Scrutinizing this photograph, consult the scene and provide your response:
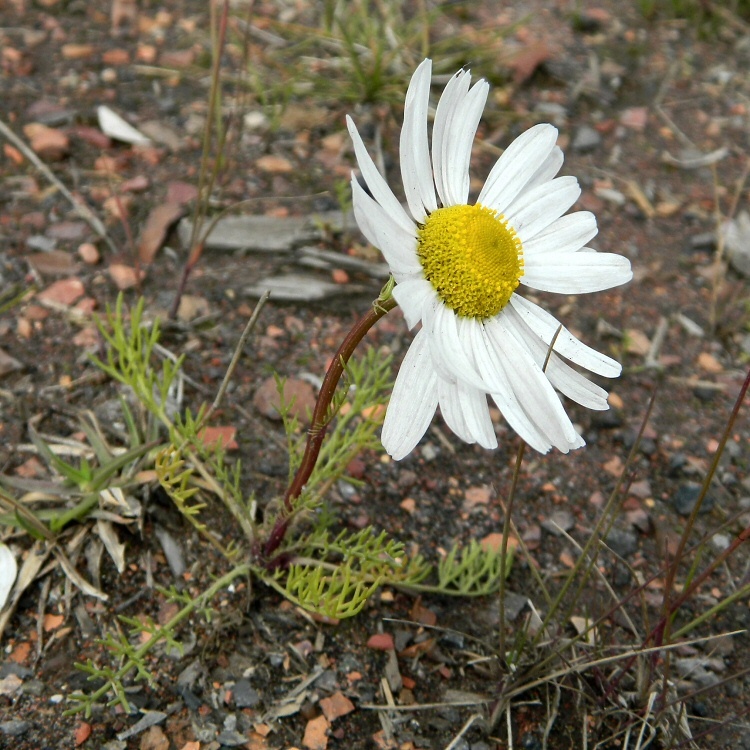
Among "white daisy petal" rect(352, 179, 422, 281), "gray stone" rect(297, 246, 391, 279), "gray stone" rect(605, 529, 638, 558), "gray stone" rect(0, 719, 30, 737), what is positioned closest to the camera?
"white daisy petal" rect(352, 179, 422, 281)

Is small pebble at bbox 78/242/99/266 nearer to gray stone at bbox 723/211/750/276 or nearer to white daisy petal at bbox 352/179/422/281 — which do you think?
white daisy petal at bbox 352/179/422/281

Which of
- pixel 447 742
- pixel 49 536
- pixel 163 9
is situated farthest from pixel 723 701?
pixel 163 9

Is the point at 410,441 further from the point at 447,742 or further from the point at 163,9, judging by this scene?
the point at 163,9

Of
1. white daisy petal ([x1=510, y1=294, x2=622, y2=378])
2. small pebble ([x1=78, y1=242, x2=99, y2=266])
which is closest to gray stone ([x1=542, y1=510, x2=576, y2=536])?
white daisy petal ([x1=510, y1=294, x2=622, y2=378])

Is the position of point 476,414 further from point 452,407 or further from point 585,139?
point 585,139

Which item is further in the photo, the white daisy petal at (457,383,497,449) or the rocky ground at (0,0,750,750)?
the rocky ground at (0,0,750,750)

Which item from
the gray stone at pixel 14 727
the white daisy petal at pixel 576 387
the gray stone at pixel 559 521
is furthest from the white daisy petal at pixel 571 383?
the gray stone at pixel 14 727

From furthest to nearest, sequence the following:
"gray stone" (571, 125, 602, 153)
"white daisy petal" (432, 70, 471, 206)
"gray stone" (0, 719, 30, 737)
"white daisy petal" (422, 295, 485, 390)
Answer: "gray stone" (571, 125, 602, 153) < "gray stone" (0, 719, 30, 737) < "white daisy petal" (432, 70, 471, 206) < "white daisy petal" (422, 295, 485, 390)
